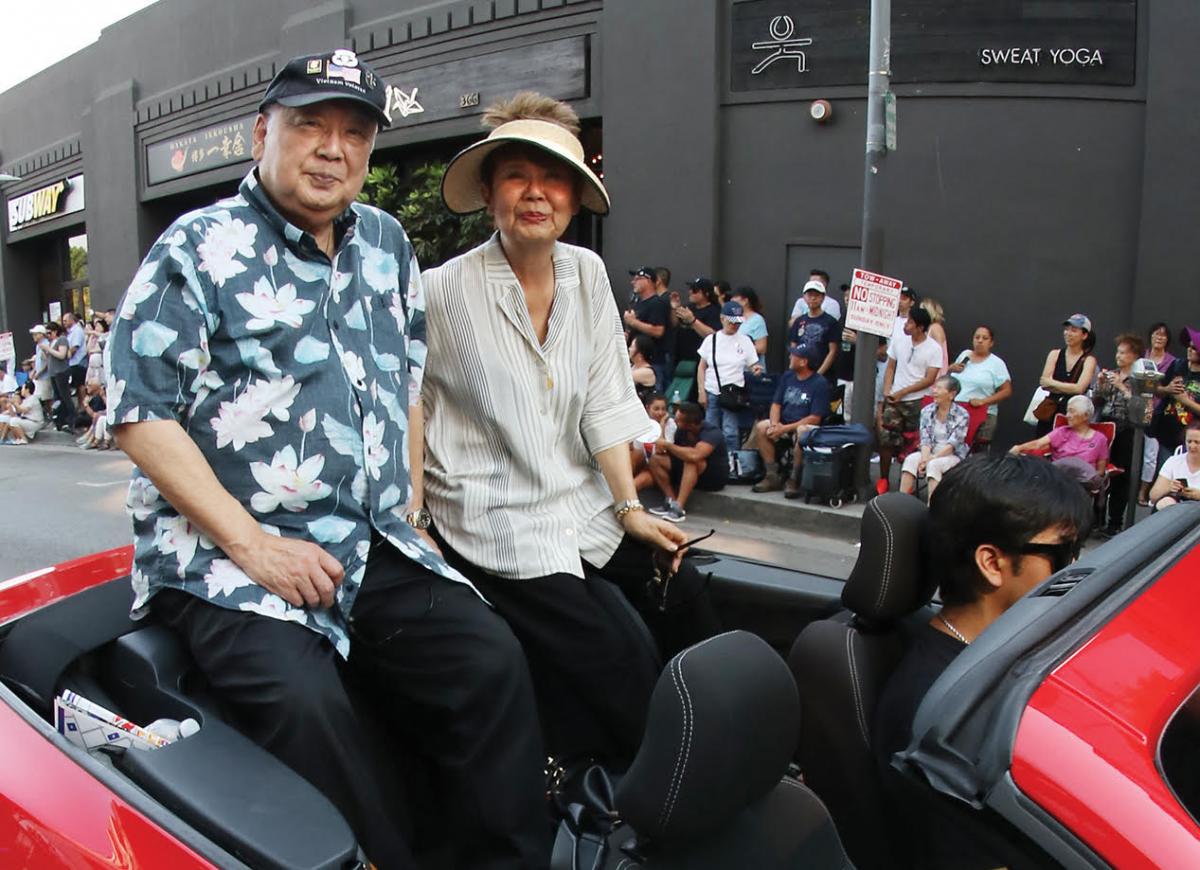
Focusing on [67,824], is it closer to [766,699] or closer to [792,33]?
[766,699]

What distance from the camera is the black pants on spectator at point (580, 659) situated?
94.6 inches

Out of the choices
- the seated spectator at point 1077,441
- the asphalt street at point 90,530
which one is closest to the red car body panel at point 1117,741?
the asphalt street at point 90,530

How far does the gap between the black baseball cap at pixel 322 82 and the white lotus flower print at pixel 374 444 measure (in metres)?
0.64

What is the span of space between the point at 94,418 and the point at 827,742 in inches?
670

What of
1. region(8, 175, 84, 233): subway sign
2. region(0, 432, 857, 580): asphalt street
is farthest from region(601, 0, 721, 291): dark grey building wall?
region(8, 175, 84, 233): subway sign

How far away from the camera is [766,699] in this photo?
1533mm

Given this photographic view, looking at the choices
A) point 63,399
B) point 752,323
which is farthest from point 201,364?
point 63,399

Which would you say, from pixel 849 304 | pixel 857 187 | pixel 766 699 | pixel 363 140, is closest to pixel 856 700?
pixel 766 699

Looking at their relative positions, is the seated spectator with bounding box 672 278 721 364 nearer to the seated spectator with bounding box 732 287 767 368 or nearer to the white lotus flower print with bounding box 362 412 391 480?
the seated spectator with bounding box 732 287 767 368

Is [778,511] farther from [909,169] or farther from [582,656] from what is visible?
[582,656]

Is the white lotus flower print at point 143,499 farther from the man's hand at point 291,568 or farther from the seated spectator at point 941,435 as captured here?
the seated spectator at point 941,435

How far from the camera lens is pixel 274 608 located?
190cm

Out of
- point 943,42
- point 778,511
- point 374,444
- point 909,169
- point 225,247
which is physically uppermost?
point 943,42

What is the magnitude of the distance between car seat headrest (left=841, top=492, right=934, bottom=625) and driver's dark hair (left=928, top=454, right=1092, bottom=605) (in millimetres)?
93
